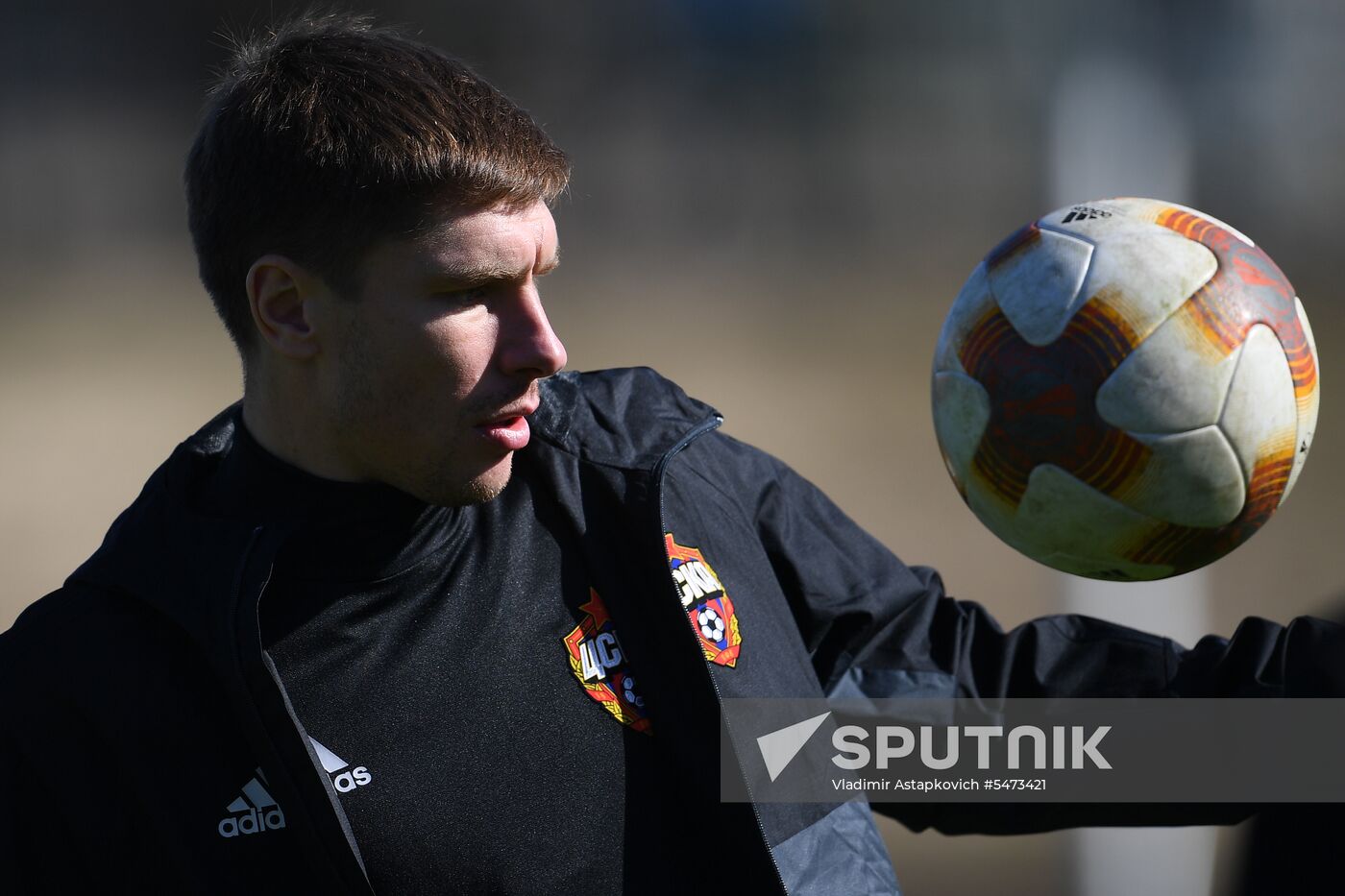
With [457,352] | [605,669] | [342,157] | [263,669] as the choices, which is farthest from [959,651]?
[342,157]

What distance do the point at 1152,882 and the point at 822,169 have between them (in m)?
8.53

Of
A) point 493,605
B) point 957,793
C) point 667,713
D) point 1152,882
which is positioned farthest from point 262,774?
point 1152,882

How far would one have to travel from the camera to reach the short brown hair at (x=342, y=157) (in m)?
2.18

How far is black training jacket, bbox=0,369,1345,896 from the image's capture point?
78.6 inches

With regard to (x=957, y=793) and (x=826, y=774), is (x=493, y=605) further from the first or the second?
(x=957, y=793)

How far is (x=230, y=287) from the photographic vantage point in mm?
2354

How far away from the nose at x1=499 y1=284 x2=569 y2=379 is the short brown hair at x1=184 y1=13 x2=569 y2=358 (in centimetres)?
16

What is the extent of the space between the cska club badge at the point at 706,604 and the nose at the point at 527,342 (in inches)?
12.7

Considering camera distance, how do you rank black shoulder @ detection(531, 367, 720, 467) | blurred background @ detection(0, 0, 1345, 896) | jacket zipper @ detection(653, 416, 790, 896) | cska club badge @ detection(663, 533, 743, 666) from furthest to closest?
1. blurred background @ detection(0, 0, 1345, 896)
2. black shoulder @ detection(531, 367, 720, 467)
3. cska club badge @ detection(663, 533, 743, 666)
4. jacket zipper @ detection(653, 416, 790, 896)

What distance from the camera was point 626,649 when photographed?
2.26 metres

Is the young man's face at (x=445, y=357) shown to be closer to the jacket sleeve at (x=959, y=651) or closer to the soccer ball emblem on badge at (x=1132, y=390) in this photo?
the jacket sleeve at (x=959, y=651)

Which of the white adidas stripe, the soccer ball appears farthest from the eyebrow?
the white adidas stripe

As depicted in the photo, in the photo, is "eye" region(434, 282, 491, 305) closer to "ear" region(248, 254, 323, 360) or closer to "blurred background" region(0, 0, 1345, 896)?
"ear" region(248, 254, 323, 360)

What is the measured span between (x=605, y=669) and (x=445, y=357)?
53 centimetres
